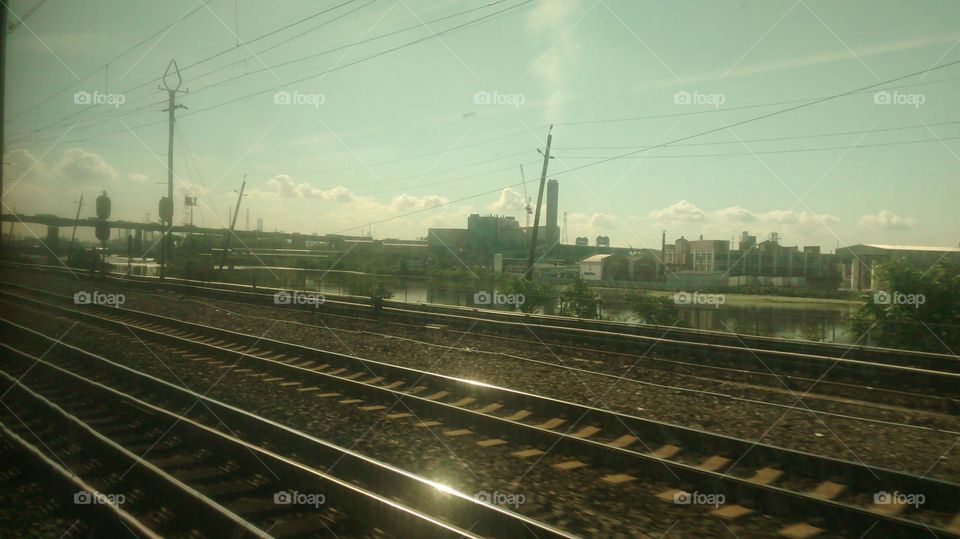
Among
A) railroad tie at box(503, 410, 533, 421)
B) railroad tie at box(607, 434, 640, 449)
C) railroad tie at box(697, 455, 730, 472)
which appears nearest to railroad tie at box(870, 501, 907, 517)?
railroad tie at box(697, 455, 730, 472)

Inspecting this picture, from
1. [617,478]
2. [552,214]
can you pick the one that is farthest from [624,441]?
[552,214]

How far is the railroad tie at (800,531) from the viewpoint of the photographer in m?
4.72

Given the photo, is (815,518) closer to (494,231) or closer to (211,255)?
(494,231)

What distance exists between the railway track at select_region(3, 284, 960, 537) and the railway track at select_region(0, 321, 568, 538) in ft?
5.58

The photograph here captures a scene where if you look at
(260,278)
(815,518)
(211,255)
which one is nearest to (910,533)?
(815,518)

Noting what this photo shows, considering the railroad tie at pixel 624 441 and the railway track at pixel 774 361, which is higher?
the railway track at pixel 774 361

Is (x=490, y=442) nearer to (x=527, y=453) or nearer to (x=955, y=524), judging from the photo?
(x=527, y=453)

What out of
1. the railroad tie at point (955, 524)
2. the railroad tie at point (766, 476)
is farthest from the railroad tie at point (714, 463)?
the railroad tie at point (955, 524)

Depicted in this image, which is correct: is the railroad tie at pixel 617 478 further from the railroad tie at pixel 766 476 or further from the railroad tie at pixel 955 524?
the railroad tie at pixel 955 524

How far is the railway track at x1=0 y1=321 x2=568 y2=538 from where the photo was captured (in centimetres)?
465

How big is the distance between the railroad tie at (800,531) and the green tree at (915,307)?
12292 millimetres

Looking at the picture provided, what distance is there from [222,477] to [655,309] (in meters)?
16.5

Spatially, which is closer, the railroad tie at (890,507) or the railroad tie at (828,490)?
the railroad tie at (890,507)

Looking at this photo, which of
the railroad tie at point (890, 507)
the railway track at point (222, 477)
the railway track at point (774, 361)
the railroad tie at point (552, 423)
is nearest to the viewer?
the railway track at point (222, 477)
